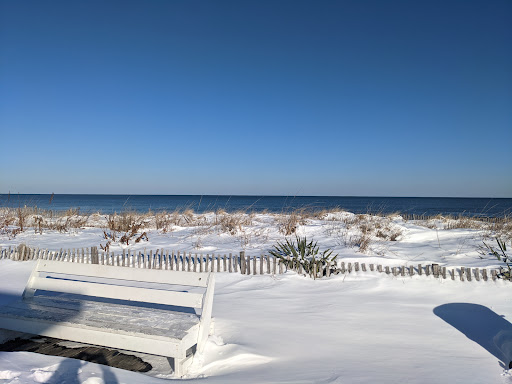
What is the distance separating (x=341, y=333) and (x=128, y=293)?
2494 mm

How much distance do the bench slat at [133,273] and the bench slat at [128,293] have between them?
0.35ft

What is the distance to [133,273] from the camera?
3.58 m

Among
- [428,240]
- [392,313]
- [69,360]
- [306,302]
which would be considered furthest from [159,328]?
[428,240]

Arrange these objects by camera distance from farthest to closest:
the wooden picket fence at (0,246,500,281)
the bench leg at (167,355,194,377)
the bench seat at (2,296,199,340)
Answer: the wooden picket fence at (0,246,500,281)
the bench seat at (2,296,199,340)
the bench leg at (167,355,194,377)

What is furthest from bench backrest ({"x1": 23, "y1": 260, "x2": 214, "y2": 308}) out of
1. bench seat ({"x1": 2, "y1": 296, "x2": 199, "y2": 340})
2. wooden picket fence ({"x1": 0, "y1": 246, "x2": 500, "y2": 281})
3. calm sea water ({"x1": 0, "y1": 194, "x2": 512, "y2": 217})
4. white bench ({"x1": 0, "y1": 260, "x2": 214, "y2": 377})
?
calm sea water ({"x1": 0, "y1": 194, "x2": 512, "y2": 217})

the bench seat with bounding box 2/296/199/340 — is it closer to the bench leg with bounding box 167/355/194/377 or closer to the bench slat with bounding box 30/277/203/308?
the bench slat with bounding box 30/277/203/308

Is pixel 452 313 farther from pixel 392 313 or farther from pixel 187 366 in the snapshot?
pixel 187 366

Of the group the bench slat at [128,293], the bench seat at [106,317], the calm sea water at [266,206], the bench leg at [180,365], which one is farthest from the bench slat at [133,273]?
the calm sea water at [266,206]

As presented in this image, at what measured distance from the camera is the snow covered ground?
9.52 feet

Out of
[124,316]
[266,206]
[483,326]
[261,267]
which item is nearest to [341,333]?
[483,326]

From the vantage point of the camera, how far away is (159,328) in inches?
121

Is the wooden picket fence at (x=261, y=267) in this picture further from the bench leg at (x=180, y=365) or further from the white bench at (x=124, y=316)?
the bench leg at (x=180, y=365)

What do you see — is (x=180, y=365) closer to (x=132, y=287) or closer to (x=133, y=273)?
(x=132, y=287)

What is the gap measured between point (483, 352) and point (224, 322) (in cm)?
288
